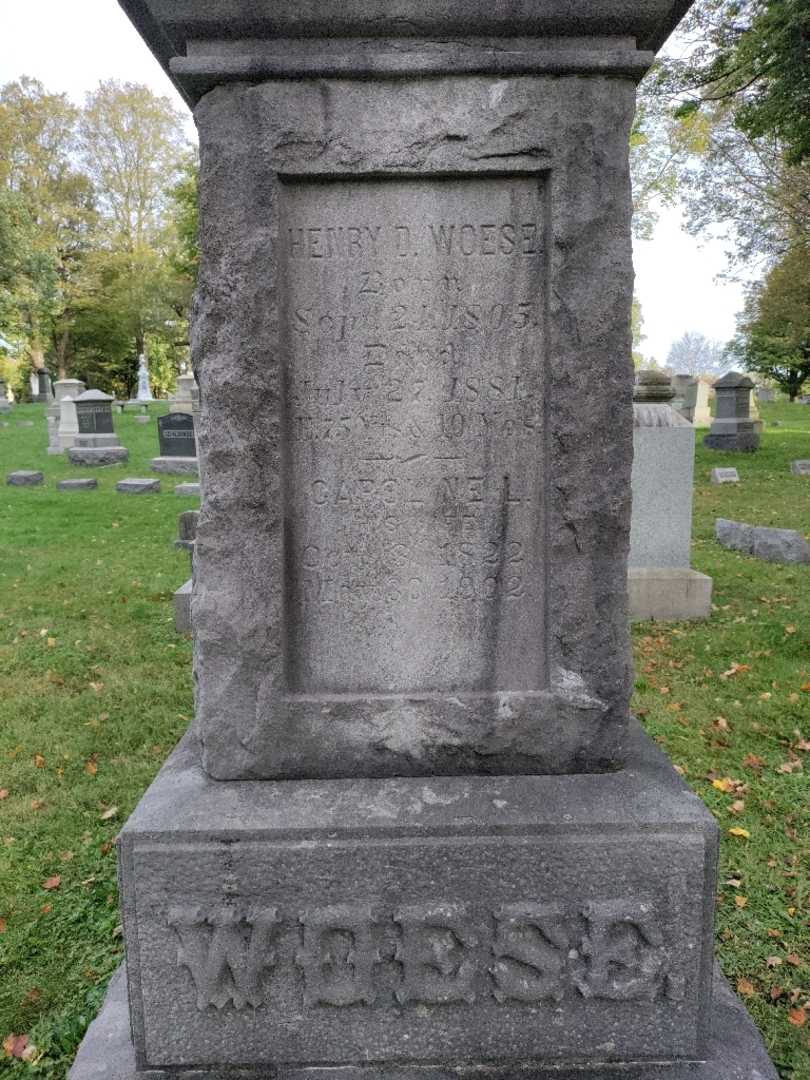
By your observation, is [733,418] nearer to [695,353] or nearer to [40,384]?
[40,384]

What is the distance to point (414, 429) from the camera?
2.28 m

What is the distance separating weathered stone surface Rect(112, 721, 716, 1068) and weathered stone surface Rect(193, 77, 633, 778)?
243mm

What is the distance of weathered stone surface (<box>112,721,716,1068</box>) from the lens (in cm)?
213

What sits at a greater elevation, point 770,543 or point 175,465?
point 175,465

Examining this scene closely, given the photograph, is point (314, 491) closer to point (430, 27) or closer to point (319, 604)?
point (319, 604)

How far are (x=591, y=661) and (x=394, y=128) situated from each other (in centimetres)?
155

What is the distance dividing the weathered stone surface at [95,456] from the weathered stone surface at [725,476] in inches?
504

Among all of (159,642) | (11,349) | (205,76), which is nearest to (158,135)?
(11,349)

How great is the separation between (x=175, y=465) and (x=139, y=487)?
222 centimetres

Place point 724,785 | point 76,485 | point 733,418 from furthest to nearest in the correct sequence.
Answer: point 733,418, point 76,485, point 724,785

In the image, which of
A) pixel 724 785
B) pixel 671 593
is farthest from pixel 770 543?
pixel 724 785

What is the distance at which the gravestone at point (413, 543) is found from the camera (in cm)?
210

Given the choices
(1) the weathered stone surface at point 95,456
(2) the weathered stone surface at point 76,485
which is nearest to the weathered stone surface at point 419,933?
(2) the weathered stone surface at point 76,485

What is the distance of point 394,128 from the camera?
2.11 m
